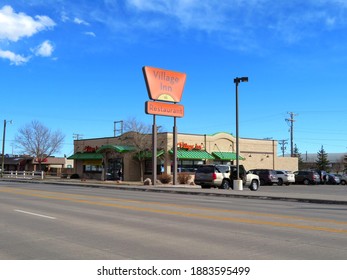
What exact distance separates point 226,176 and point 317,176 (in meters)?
23.7

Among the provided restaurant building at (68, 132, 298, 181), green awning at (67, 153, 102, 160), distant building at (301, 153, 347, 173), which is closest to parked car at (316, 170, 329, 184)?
restaurant building at (68, 132, 298, 181)

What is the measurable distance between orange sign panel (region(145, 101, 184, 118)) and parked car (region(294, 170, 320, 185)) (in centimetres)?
2083

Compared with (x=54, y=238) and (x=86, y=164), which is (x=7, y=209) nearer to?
(x=54, y=238)

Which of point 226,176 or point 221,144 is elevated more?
point 221,144

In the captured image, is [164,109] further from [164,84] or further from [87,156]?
[87,156]

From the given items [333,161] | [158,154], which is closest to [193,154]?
[158,154]

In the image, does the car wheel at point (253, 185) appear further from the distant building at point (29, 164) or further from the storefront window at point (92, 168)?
the distant building at point (29, 164)

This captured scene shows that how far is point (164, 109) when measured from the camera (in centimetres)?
3709

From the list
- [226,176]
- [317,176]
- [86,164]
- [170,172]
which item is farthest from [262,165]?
[226,176]

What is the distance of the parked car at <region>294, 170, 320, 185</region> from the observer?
168ft

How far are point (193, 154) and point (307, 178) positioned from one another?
14.7 meters

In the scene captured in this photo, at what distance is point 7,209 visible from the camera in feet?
50.1

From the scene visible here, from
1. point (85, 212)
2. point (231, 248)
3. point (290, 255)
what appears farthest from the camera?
point (85, 212)

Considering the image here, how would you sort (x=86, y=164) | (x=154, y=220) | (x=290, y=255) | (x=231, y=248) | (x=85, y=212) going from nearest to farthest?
1. (x=290, y=255)
2. (x=231, y=248)
3. (x=154, y=220)
4. (x=85, y=212)
5. (x=86, y=164)
